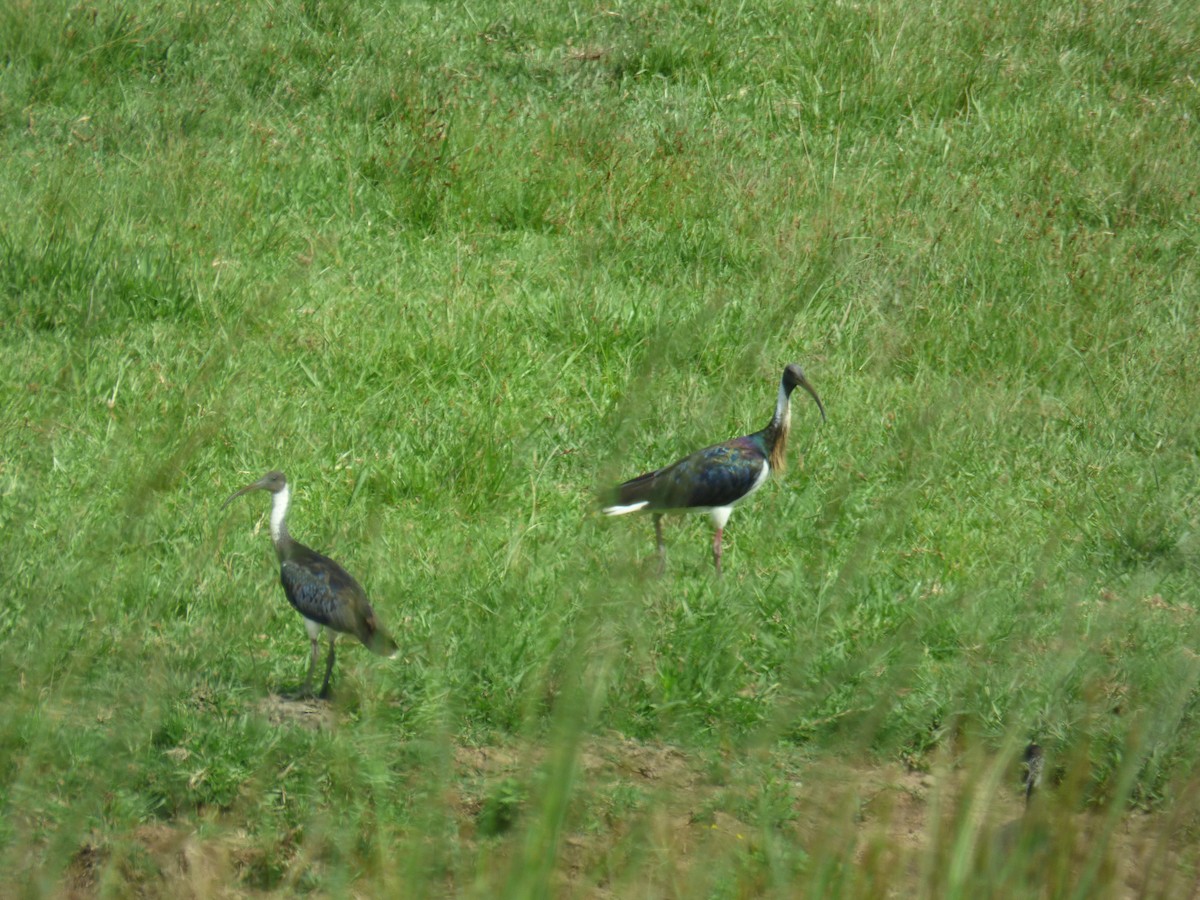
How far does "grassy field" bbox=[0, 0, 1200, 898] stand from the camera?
217cm

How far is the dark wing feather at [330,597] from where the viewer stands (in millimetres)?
4234

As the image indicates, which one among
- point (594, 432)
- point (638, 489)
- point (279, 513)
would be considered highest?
point (279, 513)

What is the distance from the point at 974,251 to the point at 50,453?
4860 mm

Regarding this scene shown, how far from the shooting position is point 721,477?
18.4 feet

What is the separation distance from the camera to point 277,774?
13.3ft

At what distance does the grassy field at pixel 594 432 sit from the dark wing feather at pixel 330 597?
0.17 meters

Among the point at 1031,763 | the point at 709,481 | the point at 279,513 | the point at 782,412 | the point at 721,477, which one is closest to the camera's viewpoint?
the point at 1031,763

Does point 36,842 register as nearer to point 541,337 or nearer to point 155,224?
point 541,337

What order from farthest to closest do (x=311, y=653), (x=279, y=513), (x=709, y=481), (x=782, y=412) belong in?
(x=782, y=412) → (x=709, y=481) → (x=279, y=513) → (x=311, y=653)

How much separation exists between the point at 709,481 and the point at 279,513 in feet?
5.17

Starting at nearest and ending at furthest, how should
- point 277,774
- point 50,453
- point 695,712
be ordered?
point 277,774, point 695,712, point 50,453

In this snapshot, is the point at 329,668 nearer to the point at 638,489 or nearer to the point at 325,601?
the point at 325,601

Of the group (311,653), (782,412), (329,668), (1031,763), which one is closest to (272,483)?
(311,653)

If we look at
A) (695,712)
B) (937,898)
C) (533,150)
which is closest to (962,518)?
(695,712)
